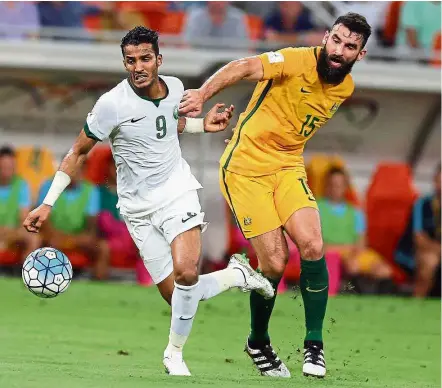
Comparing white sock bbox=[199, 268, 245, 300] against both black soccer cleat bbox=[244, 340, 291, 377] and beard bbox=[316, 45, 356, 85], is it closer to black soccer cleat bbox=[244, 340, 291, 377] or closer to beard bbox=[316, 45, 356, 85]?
black soccer cleat bbox=[244, 340, 291, 377]

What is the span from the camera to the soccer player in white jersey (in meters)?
8.88

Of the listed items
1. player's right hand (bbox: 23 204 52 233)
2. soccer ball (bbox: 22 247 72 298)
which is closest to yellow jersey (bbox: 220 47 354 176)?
soccer ball (bbox: 22 247 72 298)

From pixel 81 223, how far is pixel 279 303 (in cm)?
313

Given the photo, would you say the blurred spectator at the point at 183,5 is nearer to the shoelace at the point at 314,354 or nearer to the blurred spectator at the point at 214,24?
the blurred spectator at the point at 214,24

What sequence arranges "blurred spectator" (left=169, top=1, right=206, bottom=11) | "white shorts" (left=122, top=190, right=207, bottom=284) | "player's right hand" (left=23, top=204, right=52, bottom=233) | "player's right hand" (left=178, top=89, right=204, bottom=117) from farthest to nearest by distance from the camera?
1. "blurred spectator" (left=169, top=1, right=206, bottom=11)
2. "white shorts" (left=122, top=190, right=207, bottom=284)
3. "player's right hand" (left=178, top=89, right=204, bottom=117)
4. "player's right hand" (left=23, top=204, right=52, bottom=233)

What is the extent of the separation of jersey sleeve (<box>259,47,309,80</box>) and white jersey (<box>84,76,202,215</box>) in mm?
658

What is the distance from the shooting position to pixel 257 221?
31.6ft

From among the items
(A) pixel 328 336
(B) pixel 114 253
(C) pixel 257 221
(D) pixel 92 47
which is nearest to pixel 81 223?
(B) pixel 114 253

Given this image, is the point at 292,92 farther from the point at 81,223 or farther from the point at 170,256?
the point at 81,223

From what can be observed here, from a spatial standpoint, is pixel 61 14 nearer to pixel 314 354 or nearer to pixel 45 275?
pixel 45 275

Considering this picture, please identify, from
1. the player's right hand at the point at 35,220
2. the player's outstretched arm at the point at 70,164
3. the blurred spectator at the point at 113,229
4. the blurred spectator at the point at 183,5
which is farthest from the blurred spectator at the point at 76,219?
the player's right hand at the point at 35,220

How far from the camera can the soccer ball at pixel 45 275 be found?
29.3 ft

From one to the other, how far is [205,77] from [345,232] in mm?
2852

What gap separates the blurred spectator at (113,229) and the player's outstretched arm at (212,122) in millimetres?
7896
